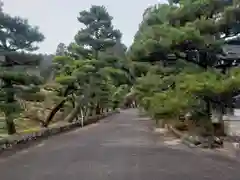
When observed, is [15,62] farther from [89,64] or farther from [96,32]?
[96,32]

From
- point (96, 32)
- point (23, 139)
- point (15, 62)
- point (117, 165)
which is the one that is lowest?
point (117, 165)

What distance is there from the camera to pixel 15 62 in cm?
1199

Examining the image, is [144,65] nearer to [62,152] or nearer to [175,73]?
[175,73]

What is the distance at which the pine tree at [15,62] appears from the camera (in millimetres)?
11602

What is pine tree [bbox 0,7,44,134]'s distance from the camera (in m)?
11.6

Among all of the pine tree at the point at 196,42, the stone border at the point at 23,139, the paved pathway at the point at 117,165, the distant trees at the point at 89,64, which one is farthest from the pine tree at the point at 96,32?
the paved pathway at the point at 117,165

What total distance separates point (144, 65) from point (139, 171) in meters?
7.74


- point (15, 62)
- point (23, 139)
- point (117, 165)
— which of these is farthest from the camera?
point (23, 139)

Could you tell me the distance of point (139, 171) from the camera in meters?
8.43

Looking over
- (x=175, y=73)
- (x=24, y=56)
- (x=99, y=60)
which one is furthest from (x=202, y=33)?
(x=99, y=60)

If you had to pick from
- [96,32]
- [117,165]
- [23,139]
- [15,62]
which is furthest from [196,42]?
[96,32]

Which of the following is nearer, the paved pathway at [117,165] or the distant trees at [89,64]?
the paved pathway at [117,165]

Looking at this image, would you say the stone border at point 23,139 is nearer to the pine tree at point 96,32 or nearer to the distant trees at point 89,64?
the distant trees at point 89,64

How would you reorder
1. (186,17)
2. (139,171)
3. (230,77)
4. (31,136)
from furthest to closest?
1. (31,136)
2. (186,17)
3. (230,77)
4. (139,171)
